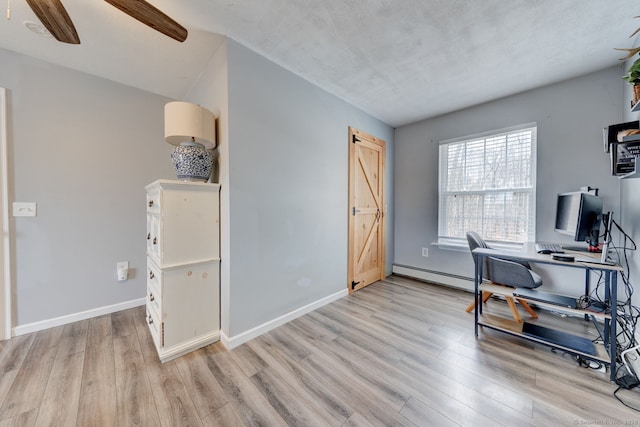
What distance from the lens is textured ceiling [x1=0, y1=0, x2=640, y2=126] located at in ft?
5.06

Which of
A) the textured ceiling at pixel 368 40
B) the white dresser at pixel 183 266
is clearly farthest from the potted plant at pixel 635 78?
the white dresser at pixel 183 266

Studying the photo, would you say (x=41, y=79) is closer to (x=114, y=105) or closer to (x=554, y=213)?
(x=114, y=105)

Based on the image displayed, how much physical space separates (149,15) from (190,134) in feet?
2.32

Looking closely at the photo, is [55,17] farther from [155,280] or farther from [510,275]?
[510,275]

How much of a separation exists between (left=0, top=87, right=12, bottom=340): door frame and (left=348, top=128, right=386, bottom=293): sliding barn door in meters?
3.25

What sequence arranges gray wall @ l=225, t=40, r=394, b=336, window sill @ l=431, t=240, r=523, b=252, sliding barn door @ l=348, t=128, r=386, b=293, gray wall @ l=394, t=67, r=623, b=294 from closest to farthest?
gray wall @ l=225, t=40, r=394, b=336, gray wall @ l=394, t=67, r=623, b=294, window sill @ l=431, t=240, r=523, b=252, sliding barn door @ l=348, t=128, r=386, b=293

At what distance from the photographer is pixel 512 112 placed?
107 inches

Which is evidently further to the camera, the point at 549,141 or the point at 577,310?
the point at 549,141

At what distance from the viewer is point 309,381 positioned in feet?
4.90

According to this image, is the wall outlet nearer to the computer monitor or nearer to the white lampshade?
the white lampshade

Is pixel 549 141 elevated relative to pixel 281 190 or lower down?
elevated

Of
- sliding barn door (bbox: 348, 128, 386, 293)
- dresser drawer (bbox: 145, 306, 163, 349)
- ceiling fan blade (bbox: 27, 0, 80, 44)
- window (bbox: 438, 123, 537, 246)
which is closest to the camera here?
ceiling fan blade (bbox: 27, 0, 80, 44)

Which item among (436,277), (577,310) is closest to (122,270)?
(436,277)

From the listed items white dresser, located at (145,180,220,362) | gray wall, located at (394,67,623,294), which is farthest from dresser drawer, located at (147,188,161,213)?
gray wall, located at (394,67,623,294)
